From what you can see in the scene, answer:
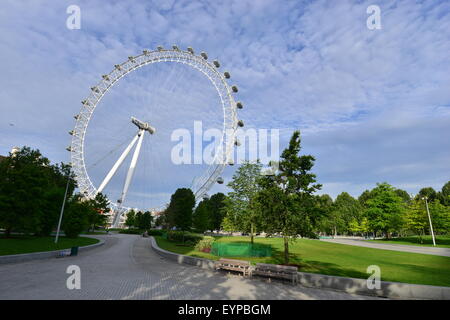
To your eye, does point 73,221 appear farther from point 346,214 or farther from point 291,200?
point 346,214

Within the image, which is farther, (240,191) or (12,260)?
(240,191)

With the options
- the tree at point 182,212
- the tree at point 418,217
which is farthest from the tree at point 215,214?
the tree at point 418,217

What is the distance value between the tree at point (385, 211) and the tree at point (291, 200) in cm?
4488

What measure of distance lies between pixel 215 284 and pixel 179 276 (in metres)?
2.68

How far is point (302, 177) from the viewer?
52.5 ft

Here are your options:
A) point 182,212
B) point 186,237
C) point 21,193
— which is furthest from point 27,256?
point 182,212

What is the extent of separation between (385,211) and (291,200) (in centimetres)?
4903

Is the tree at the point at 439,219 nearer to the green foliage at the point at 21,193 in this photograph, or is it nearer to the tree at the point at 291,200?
the tree at the point at 291,200

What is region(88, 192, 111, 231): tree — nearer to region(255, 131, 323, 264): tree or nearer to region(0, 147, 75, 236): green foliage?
region(0, 147, 75, 236): green foliage

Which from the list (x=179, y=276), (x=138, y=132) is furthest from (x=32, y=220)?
(x=138, y=132)

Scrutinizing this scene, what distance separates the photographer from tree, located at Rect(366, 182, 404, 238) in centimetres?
4994
